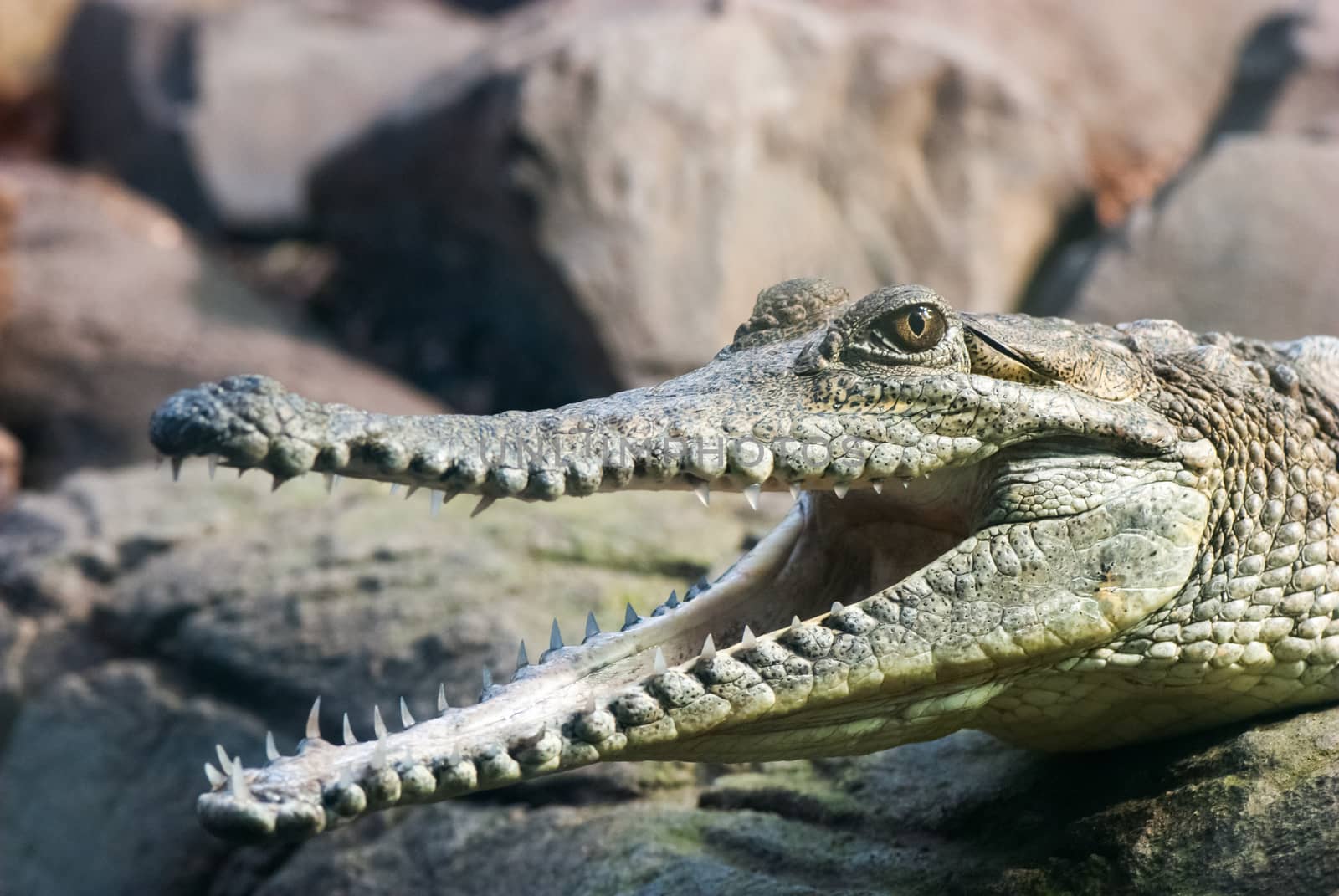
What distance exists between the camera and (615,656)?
2434 mm

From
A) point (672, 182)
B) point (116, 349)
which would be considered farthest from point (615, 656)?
point (116, 349)

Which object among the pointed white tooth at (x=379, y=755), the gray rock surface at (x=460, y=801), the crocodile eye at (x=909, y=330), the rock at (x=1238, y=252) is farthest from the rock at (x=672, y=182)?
the pointed white tooth at (x=379, y=755)

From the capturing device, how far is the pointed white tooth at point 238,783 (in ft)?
6.42

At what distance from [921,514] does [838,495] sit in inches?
15.0

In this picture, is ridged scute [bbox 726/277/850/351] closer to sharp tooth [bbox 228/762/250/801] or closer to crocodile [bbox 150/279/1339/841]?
crocodile [bbox 150/279/1339/841]

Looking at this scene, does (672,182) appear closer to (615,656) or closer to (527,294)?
(527,294)

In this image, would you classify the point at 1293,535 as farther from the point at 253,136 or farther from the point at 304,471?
the point at 253,136

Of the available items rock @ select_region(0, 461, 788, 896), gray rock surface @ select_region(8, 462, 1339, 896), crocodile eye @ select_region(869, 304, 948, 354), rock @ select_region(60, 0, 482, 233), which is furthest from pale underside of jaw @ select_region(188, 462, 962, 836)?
rock @ select_region(60, 0, 482, 233)

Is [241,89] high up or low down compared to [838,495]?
up

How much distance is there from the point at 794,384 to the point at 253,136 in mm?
8101

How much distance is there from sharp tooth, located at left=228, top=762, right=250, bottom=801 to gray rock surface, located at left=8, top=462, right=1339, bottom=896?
3.73 ft

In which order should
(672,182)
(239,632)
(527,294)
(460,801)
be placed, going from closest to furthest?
(460,801)
(239,632)
(672,182)
(527,294)

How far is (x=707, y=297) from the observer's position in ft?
22.4

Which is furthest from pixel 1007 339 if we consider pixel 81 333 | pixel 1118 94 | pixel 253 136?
pixel 253 136
